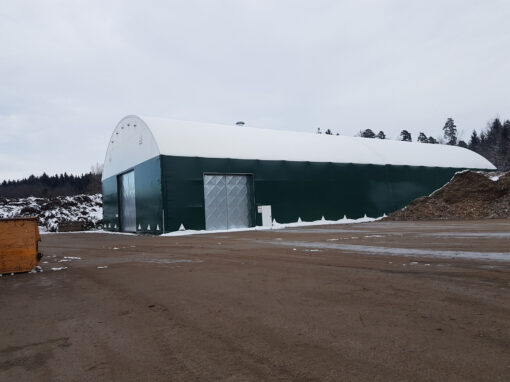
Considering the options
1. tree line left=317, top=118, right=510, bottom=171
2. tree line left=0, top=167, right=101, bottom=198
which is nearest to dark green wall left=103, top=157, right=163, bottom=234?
tree line left=317, top=118, right=510, bottom=171

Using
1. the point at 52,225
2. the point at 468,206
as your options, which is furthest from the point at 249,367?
the point at 52,225

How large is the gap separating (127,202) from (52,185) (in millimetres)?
95645

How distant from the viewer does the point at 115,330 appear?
3.86 metres

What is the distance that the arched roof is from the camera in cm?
2331

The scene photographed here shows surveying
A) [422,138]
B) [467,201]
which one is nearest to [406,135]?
[422,138]

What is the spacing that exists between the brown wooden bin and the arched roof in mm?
13795

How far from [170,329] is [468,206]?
2624 cm

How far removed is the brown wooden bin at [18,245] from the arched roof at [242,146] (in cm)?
1380

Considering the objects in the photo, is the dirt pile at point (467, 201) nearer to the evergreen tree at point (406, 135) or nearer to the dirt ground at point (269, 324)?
the dirt ground at point (269, 324)

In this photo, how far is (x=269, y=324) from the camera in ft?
12.5

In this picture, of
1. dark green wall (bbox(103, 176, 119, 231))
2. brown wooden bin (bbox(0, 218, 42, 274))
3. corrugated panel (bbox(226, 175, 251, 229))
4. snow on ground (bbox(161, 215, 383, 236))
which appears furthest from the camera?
dark green wall (bbox(103, 176, 119, 231))

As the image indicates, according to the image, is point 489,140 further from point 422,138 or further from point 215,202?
point 215,202

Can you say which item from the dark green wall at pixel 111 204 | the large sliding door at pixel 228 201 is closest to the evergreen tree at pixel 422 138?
the large sliding door at pixel 228 201

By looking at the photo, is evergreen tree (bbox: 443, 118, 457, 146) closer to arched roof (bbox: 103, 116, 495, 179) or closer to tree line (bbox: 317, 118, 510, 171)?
tree line (bbox: 317, 118, 510, 171)
